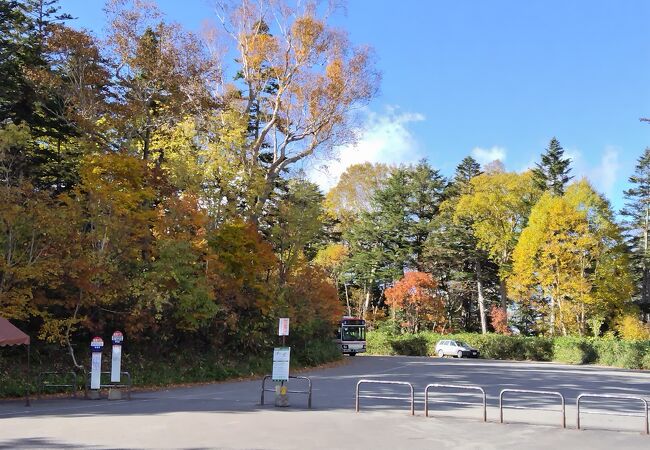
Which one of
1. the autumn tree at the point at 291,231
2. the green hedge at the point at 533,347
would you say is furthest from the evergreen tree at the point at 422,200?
the autumn tree at the point at 291,231

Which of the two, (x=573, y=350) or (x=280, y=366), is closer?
(x=280, y=366)

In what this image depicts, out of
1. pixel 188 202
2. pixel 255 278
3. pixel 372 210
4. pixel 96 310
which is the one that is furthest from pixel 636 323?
pixel 96 310

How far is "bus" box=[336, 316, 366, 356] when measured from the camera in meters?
47.2

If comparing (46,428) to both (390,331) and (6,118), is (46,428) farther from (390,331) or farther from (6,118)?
(390,331)

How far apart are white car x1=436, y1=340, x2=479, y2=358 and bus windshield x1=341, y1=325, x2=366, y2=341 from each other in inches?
286

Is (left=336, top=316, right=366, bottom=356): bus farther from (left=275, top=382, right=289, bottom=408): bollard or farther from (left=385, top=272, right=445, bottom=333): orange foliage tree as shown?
(left=275, top=382, right=289, bottom=408): bollard

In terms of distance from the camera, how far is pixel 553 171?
2436 inches

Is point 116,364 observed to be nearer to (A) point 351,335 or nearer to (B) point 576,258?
(A) point 351,335

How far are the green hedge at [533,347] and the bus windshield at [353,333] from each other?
5.44 meters

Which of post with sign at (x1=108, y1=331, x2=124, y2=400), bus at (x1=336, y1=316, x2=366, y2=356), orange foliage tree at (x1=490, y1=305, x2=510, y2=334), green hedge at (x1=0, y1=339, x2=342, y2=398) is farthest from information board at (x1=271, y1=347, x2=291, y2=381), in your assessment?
orange foliage tree at (x1=490, y1=305, x2=510, y2=334)

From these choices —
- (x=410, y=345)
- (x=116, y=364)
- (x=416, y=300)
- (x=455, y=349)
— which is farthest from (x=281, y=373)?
(x=416, y=300)

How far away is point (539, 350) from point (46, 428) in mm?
42917

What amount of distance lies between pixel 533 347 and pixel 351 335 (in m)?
15.1

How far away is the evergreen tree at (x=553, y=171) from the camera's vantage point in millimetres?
60406
